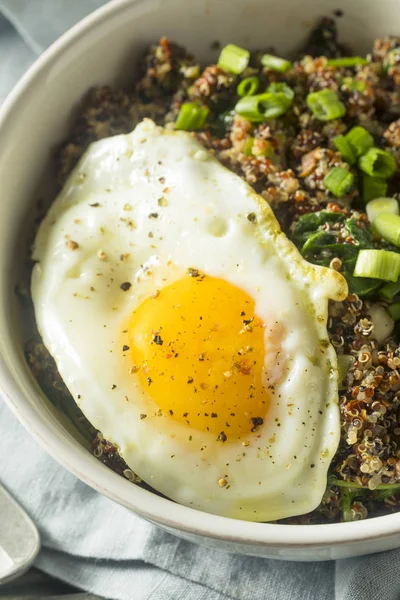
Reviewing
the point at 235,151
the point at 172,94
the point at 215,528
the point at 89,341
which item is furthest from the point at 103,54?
the point at 215,528

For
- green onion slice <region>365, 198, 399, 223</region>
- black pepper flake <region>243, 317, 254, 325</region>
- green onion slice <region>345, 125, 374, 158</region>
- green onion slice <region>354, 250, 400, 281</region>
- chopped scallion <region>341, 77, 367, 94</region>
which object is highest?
black pepper flake <region>243, 317, 254, 325</region>

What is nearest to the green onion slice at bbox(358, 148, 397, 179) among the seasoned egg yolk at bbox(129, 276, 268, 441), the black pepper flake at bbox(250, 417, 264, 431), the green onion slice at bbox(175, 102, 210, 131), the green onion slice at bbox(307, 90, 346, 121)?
the green onion slice at bbox(307, 90, 346, 121)

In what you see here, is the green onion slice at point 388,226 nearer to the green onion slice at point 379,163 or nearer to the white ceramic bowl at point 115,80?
the green onion slice at point 379,163

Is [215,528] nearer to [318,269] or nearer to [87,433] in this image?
[87,433]

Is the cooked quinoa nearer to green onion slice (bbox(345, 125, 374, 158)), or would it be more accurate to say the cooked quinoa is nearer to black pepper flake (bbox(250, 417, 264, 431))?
green onion slice (bbox(345, 125, 374, 158))

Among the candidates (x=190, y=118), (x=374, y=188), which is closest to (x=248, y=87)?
(x=190, y=118)

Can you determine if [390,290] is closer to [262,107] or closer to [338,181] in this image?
[338,181]

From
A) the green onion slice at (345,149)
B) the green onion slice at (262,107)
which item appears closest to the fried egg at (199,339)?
the green onion slice at (262,107)
